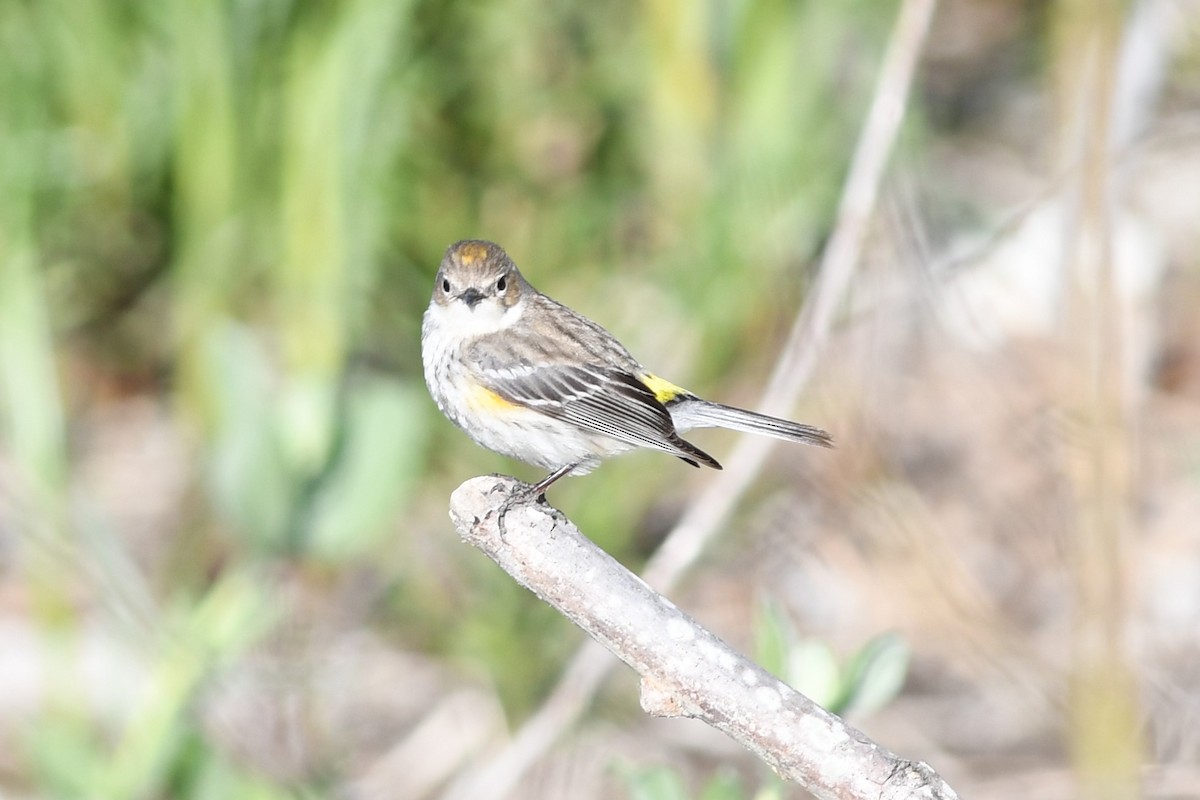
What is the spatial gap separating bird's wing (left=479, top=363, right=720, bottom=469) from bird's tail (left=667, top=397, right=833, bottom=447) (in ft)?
0.22

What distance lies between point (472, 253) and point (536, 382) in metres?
0.40

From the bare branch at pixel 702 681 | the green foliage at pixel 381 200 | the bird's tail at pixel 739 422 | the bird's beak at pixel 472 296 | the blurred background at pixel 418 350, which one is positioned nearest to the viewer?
the bare branch at pixel 702 681

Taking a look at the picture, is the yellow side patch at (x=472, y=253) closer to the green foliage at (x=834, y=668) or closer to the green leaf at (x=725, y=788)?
the green foliage at (x=834, y=668)

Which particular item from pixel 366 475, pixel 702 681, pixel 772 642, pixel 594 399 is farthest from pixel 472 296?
pixel 702 681

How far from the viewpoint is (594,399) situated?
420 cm

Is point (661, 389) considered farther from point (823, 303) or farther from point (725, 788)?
point (725, 788)

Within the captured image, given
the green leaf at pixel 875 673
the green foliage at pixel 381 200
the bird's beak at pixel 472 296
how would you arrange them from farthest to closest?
1. the green foliage at pixel 381 200
2. the bird's beak at pixel 472 296
3. the green leaf at pixel 875 673

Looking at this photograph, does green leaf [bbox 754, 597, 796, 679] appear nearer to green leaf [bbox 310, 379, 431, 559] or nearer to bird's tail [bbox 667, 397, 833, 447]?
bird's tail [bbox 667, 397, 833, 447]

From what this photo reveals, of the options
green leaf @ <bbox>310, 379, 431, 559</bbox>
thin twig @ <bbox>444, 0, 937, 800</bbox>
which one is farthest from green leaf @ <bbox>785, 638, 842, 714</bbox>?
green leaf @ <bbox>310, 379, 431, 559</bbox>

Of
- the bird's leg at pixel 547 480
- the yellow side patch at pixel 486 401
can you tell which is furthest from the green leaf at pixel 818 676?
the yellow side patch at pixel 486 401

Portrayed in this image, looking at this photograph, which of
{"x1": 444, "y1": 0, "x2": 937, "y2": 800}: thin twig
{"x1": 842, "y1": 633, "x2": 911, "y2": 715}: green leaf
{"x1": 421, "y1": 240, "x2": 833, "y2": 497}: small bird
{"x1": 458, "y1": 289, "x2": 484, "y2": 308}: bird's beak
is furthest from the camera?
{"x1": 458, "y1": 289, "x2": 484, "y2": 308}: bird's beak

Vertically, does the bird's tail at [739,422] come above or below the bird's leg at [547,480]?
above

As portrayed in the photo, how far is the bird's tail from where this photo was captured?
3.56 m

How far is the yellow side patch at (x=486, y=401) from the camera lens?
401cm
